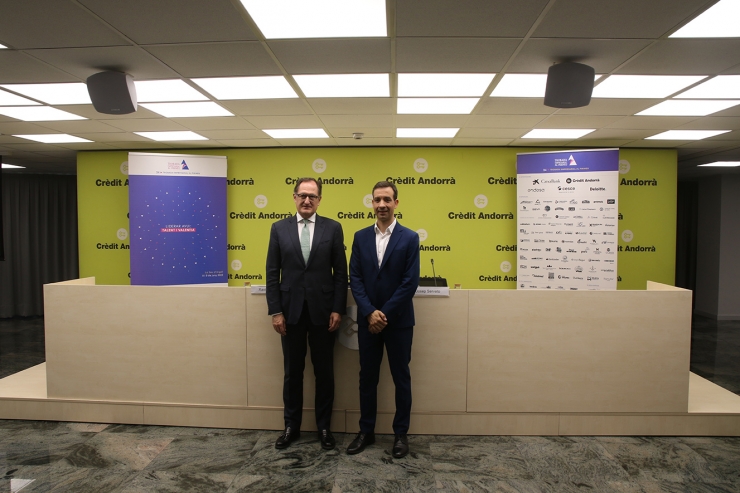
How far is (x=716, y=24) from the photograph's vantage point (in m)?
2.07

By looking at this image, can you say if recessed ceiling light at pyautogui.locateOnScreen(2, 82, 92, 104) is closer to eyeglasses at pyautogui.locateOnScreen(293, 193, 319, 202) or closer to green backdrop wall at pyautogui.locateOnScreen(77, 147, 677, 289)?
eyeglasses at pyautogui.locateOnScreen(293, 193, 319, 202)

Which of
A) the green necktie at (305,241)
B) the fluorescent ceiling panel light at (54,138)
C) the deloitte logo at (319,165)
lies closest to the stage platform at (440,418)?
the green necktie at (305,241)

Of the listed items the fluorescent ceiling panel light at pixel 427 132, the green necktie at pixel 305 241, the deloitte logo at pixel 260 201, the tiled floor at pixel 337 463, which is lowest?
the tiled floor at pixel 337 463

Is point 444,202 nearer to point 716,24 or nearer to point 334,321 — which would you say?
point 334,321

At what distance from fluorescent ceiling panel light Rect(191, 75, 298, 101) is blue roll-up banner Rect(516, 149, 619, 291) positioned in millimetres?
3108

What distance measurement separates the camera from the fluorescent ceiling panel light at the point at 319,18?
6.42 ft

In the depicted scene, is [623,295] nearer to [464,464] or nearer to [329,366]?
[464,464]

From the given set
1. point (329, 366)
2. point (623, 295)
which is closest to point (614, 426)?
point (623, 295)

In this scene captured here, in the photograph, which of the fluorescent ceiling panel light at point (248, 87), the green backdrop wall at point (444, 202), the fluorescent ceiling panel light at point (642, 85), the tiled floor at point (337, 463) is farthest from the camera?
the green backdrop wall at point (444, 202)

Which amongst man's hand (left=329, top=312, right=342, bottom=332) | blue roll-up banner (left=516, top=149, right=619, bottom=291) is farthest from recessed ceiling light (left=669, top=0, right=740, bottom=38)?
blue roll-up banner (left=516, top=149, right=619, bottom=291)

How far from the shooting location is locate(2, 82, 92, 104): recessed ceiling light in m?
3.02

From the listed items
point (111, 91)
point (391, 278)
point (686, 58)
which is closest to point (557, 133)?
point (686, 58)

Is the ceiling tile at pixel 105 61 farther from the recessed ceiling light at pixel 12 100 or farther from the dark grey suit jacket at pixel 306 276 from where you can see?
the dark grey suit jacket at pixel 306 276

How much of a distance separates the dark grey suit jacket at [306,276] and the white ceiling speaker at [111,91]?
132 centimetres
